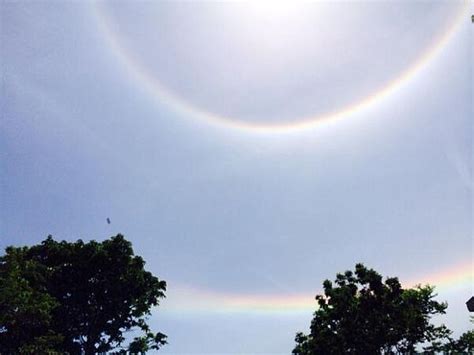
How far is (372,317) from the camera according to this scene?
34188mm

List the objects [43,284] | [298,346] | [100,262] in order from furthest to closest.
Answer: [298,346]
[100,262]
[43,284]

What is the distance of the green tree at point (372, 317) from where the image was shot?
33500 mm

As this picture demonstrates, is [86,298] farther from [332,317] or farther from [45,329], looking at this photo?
[332,317]

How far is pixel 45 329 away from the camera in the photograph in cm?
3083

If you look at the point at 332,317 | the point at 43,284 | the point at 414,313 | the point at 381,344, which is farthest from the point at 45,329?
the point at 414,313

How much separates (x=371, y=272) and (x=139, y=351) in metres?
21.4

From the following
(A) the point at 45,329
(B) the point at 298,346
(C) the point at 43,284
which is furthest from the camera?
(B) the point at 298,346

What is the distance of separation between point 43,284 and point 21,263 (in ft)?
10.8

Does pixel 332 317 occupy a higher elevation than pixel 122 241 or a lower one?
lower

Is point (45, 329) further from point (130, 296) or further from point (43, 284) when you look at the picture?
point (130, 296)

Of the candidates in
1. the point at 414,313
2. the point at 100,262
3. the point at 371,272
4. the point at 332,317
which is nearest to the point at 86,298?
the point at 100,262

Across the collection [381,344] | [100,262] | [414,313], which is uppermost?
[100,262]

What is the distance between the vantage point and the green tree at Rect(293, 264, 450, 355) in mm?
33500

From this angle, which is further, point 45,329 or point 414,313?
point 414,313
